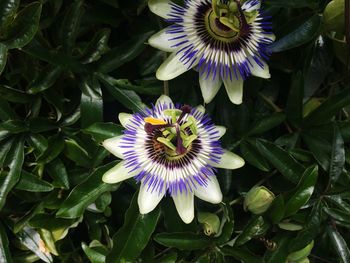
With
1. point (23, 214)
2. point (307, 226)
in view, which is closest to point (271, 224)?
point (307, 226)

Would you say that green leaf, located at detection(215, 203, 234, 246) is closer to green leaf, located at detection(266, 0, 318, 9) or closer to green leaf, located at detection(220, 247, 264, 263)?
green leaf, located at detection(220, 247, 264, 263)

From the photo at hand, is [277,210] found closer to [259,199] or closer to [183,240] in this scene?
[259,199]

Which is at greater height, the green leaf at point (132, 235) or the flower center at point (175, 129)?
the flower center at point (175, 129)

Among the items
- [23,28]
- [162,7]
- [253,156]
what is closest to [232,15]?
[162,7]

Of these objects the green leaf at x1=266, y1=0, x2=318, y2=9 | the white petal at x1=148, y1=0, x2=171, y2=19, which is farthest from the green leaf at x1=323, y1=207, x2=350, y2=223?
the white petal at x1=148, y1=0, x2=171, y2=19

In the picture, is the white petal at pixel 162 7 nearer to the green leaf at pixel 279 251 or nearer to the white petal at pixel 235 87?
the white petal at pixel 235 87

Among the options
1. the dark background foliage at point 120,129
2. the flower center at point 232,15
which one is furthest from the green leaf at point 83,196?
the flower center at point 232,15

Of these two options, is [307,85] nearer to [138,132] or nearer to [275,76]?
[275,76]
